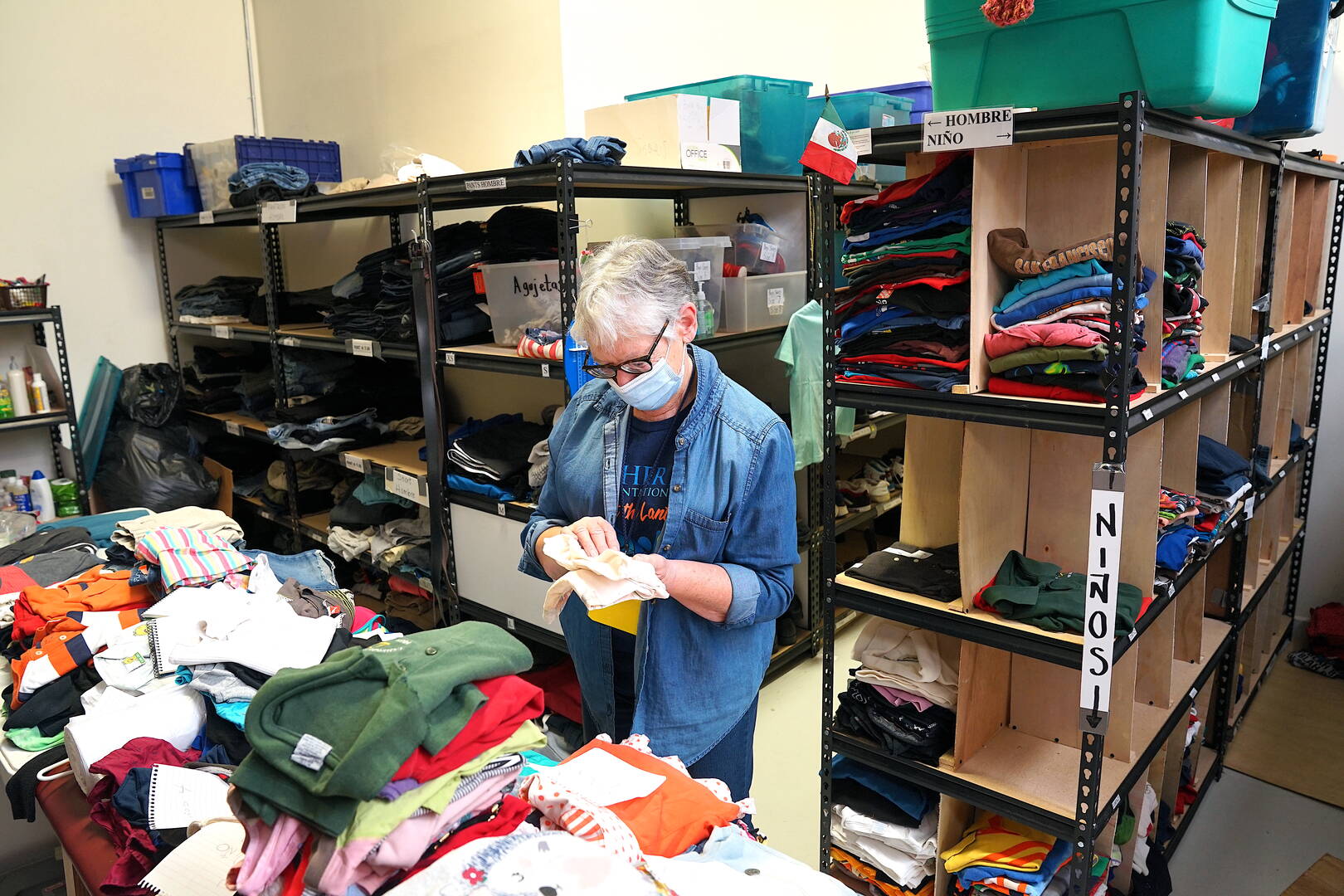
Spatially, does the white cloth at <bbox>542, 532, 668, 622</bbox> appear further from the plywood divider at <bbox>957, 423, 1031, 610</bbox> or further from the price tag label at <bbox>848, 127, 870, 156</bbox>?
the price tag label at <bbox>848, 127, 870, 156</bbox>

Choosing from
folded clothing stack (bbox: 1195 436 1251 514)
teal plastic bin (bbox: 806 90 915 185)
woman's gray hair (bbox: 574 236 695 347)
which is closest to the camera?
woman's gray hair (bbox: 574 236 695 347)

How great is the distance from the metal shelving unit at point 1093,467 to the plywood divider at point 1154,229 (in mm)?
35

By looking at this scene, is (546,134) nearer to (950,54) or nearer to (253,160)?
(253,160)

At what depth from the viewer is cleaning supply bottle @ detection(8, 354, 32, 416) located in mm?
4297

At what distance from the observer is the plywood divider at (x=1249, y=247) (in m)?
2.65

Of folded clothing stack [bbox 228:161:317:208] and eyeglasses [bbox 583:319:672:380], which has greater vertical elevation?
folded clothing stack [bbox 228:161:317:208]

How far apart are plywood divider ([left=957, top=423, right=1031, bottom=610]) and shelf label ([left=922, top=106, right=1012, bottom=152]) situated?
60 cm

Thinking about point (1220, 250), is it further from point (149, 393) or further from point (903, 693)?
point (149, 393)

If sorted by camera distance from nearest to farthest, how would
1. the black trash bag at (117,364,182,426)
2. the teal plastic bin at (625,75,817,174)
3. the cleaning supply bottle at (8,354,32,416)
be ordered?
1. the teal plastic bin at (625,75,817,174)
2. the cleaning supply bottle at (8,354,32,416)
3. the black trash bag at (117,364,182,426)

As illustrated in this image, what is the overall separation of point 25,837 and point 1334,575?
17.2 ft

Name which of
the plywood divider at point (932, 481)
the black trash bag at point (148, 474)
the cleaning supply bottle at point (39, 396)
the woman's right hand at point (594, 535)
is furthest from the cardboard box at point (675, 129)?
the cleaning supply bottle at point (39, 396)

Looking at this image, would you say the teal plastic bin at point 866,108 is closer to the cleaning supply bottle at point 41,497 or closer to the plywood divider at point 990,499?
the plywood divider at point 990,499

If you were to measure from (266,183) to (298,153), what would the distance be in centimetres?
46

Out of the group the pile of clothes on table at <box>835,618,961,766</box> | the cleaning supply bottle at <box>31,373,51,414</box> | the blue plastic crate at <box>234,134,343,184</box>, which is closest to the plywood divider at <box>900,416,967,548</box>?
the pile of clothes on table at <box>835,618,961,766</box>
